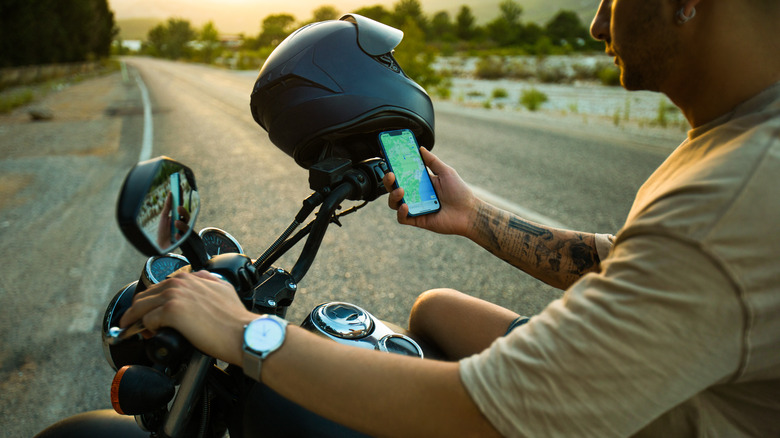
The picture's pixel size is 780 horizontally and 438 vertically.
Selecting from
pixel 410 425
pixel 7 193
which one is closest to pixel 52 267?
pixel 7 193

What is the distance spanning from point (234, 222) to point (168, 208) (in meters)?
3.87

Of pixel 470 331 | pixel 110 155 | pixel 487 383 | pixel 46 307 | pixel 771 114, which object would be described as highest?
pixel 771 114

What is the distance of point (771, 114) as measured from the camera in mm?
859

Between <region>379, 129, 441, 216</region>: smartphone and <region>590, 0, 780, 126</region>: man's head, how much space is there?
539 mm

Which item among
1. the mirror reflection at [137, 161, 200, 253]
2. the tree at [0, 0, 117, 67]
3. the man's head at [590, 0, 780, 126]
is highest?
the man's head at [590, 0, 780, 126]

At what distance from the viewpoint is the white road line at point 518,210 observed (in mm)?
4363

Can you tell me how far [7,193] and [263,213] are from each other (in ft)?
9.82

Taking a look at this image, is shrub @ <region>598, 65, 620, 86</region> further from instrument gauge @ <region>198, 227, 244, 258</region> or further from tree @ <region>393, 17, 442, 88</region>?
instrument gauge @ <region>198, 227, 244, 258</region>

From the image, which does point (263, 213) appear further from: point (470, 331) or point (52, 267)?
point (470, 331)

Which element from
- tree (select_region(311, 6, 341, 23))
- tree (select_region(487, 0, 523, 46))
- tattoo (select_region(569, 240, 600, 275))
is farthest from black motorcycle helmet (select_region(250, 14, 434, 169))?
tree (select_region(487, 0, 523, 46))

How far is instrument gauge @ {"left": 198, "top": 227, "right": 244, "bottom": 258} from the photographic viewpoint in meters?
1.14

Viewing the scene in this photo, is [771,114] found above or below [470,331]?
above

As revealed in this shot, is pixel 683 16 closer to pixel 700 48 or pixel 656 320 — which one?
pixel 700 48

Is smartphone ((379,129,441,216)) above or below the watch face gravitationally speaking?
above
